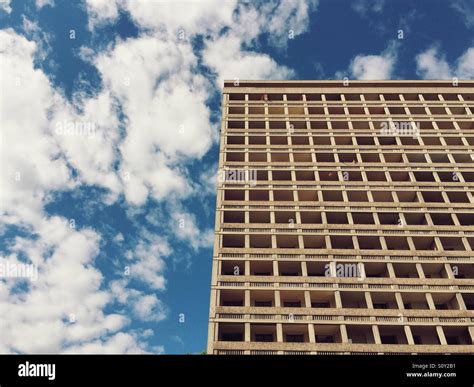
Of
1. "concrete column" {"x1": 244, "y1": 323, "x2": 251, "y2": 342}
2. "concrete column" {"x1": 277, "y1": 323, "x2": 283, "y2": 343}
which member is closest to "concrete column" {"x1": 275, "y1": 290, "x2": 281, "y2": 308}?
"concrete column" {"x1": 277, "y1": 323, "x2": 283, "y2": 343}

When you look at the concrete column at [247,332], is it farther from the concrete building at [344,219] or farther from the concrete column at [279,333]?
the concrete column at [279,333]

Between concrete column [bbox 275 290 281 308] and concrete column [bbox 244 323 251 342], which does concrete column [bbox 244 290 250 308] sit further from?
concrete column [bbox 275 290 281 308]

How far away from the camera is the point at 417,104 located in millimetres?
53438

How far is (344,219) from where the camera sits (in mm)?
41906

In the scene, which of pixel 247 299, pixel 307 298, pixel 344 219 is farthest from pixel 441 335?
pixel 247 299

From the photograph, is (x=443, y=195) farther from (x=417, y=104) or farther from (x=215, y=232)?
(x=215, y=232)

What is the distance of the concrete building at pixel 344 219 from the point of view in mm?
33688

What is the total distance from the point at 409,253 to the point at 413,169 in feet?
38.5

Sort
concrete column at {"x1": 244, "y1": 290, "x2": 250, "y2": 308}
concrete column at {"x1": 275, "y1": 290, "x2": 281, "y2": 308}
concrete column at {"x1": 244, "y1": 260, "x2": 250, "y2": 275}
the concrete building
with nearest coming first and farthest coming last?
1. the concrete building
2. concrete column at {"x1": 244, "y1": 290, "x2": 250, "y2": 308}
3. concrete column at {"x1": 275, "y1": 290, "x2": 281, "y2": 308}
4. concrete column at {"x1": 244, "y1": 260, "x2": 250, "y2": 275}

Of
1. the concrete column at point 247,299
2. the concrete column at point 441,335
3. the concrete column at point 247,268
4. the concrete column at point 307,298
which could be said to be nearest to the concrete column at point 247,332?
the concrete column at point 247,299

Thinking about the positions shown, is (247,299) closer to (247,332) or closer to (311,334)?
(247,332)

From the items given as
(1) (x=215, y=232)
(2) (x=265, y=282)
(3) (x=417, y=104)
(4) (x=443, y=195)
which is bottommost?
(2) (x=265, y=282)

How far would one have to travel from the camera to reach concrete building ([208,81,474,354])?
33688 mm
